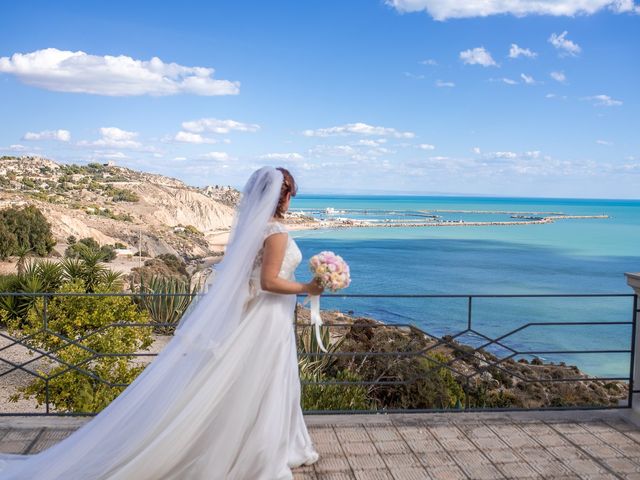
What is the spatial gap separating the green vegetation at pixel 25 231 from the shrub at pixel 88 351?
21122 millimetres

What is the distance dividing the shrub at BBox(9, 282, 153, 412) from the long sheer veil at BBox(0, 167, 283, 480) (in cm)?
278

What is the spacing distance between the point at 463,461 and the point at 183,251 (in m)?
53.4

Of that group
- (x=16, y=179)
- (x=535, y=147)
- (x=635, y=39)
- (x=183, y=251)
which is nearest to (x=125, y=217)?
(x=183, y=251)

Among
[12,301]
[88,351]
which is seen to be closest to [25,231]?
[12,301]

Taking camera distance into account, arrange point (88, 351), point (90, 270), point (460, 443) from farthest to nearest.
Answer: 1. point (90, 270)
2. point (88, 351)
3. point (460, 443)

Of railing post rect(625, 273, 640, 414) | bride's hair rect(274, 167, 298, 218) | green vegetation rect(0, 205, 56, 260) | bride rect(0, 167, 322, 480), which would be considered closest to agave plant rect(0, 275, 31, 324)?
bride rect(0, 167, 322, 480)

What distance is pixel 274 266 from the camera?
3229mm

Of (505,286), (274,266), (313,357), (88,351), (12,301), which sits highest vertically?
(274,266)

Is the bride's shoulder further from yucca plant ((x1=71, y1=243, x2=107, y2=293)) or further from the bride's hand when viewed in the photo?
yucca plant ((x1=71, y1=243, x2=107, y2=293))

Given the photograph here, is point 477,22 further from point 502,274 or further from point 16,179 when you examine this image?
point 16,179

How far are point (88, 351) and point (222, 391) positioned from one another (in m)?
3.79

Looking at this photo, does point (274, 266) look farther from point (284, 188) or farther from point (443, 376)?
point (443, 376)

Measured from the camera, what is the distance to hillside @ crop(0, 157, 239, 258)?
4556cm

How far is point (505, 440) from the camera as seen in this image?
4188 millimetres
